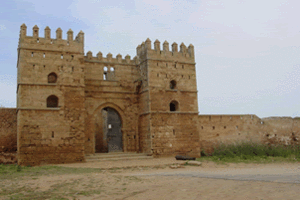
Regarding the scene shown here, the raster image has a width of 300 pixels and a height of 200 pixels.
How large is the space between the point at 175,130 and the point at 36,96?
25.9 feet

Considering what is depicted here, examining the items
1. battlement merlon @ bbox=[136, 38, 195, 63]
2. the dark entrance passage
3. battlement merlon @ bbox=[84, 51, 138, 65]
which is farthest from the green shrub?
the dark entrance passage

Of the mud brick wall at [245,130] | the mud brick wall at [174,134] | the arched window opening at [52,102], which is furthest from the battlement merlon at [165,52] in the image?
the arched window opening at [52,102]

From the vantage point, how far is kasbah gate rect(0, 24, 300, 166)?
14.0 m

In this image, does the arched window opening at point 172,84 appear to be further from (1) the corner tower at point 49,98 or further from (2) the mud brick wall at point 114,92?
(1) the corner tower at point 49,98

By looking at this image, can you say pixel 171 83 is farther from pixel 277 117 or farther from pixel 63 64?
pixel 277 117

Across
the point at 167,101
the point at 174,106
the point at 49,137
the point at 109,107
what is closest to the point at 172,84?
the point at 174,106

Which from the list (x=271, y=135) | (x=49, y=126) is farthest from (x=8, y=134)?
(x=271, y=135)

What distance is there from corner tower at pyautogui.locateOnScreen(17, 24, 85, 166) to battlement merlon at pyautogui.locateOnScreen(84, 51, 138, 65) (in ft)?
4.16

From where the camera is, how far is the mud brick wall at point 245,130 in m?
17.8

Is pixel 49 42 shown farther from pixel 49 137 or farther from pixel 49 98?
pixel 49 137

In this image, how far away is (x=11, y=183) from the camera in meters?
8.43

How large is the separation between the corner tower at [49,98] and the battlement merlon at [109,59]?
127cm

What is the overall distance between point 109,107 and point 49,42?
5026 mm

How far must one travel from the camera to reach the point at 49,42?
584 inches
